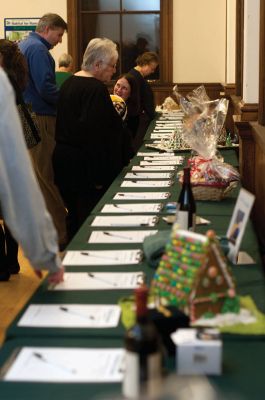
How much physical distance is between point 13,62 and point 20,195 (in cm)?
293

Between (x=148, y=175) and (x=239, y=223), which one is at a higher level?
(x=239, y=223)

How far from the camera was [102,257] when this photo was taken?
281cm

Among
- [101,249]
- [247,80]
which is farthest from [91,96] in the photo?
→ [101,249]

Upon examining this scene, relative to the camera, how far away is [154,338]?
148 centimetres

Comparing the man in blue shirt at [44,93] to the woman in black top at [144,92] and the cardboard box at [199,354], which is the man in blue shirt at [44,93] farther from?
the cardboard box at [199,354]

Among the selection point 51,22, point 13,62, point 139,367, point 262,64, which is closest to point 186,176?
point 139,367

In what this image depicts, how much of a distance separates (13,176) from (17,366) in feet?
1.84

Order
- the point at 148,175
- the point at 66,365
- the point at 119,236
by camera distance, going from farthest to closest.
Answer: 1. the point at 148,175
2. the point at 119,236
3. the point at 66,365

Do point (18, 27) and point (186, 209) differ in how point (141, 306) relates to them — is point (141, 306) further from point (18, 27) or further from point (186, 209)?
point (18, 27)

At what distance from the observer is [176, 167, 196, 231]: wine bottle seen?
9.30ft

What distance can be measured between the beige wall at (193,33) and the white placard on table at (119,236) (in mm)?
8435

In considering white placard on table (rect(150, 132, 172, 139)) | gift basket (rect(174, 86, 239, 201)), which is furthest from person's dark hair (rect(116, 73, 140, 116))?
gift basket (rect(174, 86, 239, 201))

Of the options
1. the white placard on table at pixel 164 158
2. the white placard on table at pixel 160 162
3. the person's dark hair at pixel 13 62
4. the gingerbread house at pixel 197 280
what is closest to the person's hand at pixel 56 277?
the gingerbread house at pixel 197 280

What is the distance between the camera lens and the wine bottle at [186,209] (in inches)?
112
